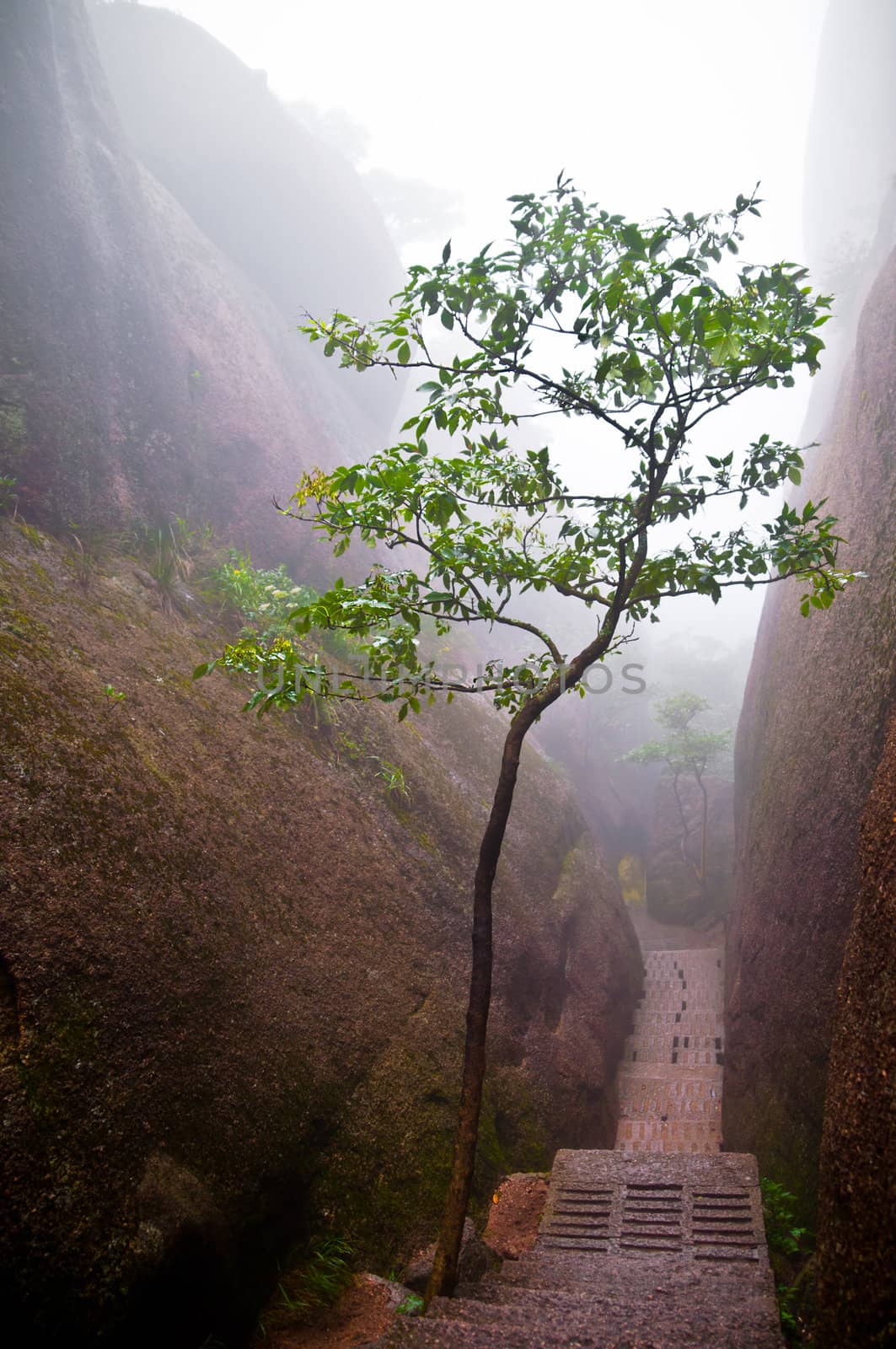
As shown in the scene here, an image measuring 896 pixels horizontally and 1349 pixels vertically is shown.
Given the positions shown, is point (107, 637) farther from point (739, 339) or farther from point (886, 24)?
point (886, 24)

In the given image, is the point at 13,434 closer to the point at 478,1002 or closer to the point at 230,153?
the point at 478,1002

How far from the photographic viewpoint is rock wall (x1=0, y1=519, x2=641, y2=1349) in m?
3.75

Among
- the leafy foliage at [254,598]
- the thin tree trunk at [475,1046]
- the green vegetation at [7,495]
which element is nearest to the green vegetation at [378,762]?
the leafy foliage at [254,598]

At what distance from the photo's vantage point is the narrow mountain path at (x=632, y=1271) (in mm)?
3293

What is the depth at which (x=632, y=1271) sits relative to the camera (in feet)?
14.6

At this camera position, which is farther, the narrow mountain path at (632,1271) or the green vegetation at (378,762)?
the green vegetation at (378,762)

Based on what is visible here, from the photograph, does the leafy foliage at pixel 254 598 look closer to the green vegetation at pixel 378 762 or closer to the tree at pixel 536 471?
the green vegetation at pixel 378 762

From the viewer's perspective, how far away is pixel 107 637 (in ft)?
22.7

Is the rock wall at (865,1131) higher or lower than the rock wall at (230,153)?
lower

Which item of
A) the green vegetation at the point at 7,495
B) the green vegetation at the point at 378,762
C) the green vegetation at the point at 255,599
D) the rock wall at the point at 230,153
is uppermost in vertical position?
the rock wall at the point at 230,153

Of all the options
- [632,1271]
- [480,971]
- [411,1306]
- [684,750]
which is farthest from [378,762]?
[684,750]

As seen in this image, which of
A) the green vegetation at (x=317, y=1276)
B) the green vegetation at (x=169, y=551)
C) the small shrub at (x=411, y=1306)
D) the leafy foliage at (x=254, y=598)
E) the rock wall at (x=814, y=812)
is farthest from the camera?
the leafy foliage at (x=254, y=598)

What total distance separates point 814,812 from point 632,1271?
460 cm

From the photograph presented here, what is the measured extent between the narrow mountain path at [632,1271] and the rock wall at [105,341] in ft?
27.7
